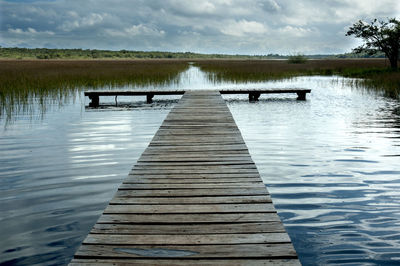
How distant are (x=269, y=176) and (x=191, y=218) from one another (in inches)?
110

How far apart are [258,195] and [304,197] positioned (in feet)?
4.54

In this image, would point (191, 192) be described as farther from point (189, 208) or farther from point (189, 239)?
point (189, 239)

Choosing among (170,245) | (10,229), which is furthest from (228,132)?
(170,245)

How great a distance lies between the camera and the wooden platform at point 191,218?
241cm

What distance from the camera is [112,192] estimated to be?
196 inches

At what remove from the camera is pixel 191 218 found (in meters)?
3.01

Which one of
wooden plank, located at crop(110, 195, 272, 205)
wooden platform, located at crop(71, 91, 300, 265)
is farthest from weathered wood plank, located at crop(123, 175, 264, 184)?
wooden plank, located at crop(110, 195, 272, 205)

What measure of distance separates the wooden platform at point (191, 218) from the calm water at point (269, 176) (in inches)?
25.4

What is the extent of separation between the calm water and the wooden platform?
64 centimetres

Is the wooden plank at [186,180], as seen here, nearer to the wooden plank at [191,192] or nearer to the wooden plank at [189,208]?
the wooden plank at [191,192]

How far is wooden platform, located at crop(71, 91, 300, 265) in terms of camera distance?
7.90ft

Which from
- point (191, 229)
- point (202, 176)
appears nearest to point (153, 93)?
point (202, 176)

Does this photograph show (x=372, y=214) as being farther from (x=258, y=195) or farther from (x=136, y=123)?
(x=136, y=123)

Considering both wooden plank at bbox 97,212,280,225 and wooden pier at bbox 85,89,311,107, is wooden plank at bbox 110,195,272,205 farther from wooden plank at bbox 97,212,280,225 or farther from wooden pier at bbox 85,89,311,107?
wooden pier at bbox 85,89,311,107
